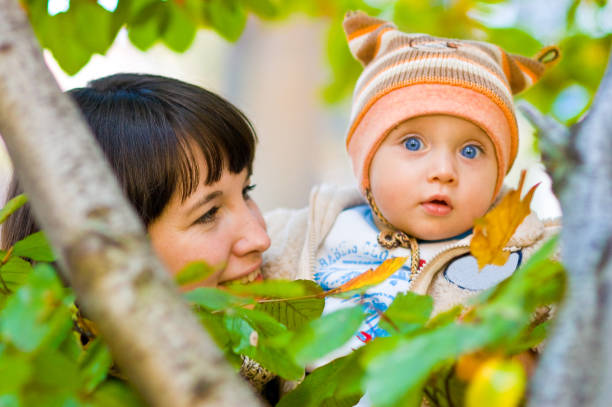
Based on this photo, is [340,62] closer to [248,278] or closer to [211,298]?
[248,278]

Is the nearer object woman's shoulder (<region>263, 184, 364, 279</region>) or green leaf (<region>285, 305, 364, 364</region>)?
green leaf (<region>285, 305, 364, 364</region>)

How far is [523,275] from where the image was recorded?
0.49m

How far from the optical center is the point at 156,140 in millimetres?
1272

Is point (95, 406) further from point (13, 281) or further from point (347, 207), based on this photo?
point (347, 207)

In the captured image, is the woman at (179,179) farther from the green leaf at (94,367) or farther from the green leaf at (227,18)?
the green leaf at (94,367)

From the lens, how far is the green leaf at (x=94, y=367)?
51cm

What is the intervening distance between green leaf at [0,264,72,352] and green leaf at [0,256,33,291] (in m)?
0.28

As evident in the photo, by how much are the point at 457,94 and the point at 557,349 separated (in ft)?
3.09

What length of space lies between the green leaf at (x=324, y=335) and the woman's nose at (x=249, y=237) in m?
0.75

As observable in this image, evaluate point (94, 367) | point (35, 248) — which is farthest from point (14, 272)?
point (94, 367)

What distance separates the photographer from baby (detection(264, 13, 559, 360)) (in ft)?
4.08

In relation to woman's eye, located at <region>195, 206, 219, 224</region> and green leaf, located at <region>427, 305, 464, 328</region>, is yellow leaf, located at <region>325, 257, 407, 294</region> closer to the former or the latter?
green leaf, located at <region>427, 305, 464, 328</region>

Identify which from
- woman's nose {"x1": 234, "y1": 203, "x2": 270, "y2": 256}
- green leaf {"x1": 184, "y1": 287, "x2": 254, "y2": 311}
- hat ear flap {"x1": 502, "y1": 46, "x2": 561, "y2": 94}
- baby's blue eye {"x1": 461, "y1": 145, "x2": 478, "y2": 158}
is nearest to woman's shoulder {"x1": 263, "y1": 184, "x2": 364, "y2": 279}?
woman's nose {"x1": 234, "y1": 203, "x2": 270, "y2": 256}

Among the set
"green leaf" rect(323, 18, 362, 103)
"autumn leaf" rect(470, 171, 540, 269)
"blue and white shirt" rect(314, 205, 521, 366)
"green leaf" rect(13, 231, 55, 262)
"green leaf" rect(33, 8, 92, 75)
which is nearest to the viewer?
"autumn leaf" rect(470, 171, 540, 269)
